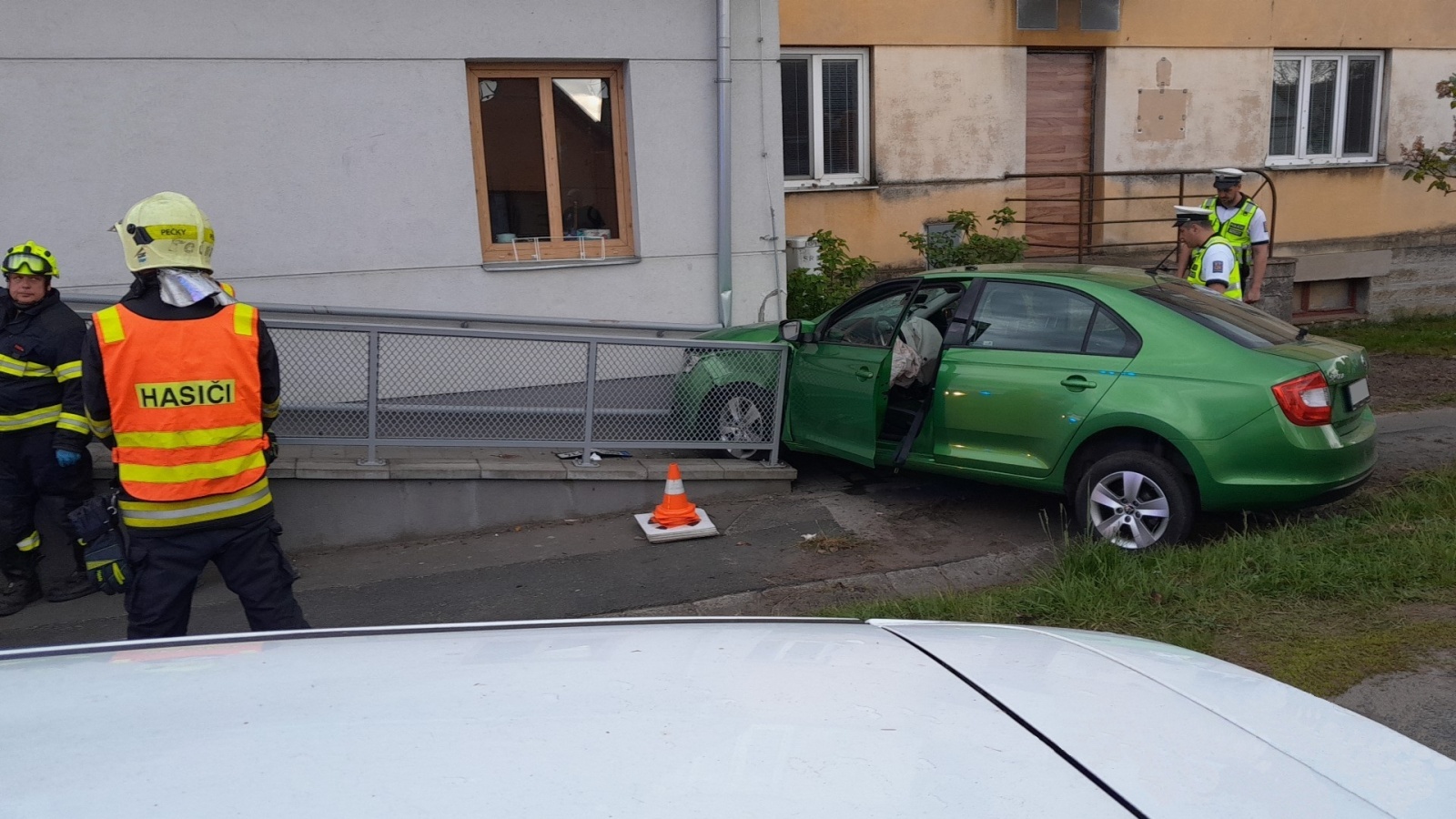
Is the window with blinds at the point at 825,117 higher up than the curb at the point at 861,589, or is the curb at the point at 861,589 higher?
the window with blinds at the point at 825,117

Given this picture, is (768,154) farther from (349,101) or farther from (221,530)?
(221,530)

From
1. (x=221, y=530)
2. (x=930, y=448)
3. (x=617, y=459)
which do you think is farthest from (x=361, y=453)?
(x=930, y=448)

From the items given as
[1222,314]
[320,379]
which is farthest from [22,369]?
[1222,314]

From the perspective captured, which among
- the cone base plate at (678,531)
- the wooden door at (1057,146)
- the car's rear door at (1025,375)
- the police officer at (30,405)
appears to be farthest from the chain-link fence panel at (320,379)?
the wooden door at (1057,146)

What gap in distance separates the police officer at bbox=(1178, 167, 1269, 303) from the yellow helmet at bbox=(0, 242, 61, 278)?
757 cm

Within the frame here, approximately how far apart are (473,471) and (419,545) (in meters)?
0.54

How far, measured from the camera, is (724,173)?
8469 mm

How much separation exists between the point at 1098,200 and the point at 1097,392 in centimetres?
741

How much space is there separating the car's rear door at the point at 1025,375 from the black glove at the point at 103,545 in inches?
173

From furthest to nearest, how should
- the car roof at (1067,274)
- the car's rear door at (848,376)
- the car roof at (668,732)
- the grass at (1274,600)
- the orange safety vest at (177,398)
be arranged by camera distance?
1. the car's rear door at (848,376)
2. the car roof at (1067,274)
3. the grass at (1274,600)
4. the orange safety vest at (177,398)
5. the car roof at (668,732)

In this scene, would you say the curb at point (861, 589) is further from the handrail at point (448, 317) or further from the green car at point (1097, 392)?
the handrail at point (448, 317)

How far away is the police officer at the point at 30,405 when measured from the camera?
5.32 meters

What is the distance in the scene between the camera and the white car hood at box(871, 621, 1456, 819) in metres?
1.55

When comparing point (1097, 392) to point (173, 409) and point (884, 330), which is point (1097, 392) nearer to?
point (884, 330)
